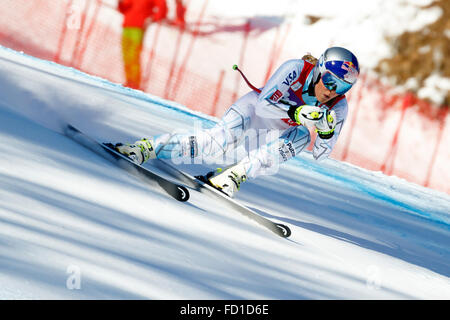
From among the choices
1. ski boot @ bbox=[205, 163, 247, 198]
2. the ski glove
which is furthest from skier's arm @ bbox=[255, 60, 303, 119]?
ski boot @ bbox=[205, 163, 247, 198]

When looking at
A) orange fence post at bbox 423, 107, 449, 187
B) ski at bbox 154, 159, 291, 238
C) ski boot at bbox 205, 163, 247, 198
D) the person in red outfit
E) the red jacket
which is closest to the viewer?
ski at bbox 154, 159, 291, 238

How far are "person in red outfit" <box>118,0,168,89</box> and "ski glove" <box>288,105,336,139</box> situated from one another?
11147mm

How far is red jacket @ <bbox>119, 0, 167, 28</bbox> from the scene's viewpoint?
15992 millimetres

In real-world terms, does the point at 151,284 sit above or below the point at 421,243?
below

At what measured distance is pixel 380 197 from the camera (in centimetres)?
910

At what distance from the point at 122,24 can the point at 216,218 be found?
1301 centimetres

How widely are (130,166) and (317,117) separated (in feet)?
3.89

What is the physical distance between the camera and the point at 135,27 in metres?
16.0

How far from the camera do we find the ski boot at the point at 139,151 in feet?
13.6

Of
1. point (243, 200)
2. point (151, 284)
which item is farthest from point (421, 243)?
point (151, 284)

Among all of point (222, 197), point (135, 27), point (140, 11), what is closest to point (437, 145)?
point (135, 27)

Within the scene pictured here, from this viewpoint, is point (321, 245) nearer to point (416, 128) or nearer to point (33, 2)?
point (416, 128)

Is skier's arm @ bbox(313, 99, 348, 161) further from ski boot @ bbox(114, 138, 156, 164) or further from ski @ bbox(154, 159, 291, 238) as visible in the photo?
ski boot @ bbox(114, 138, 156, 164)
